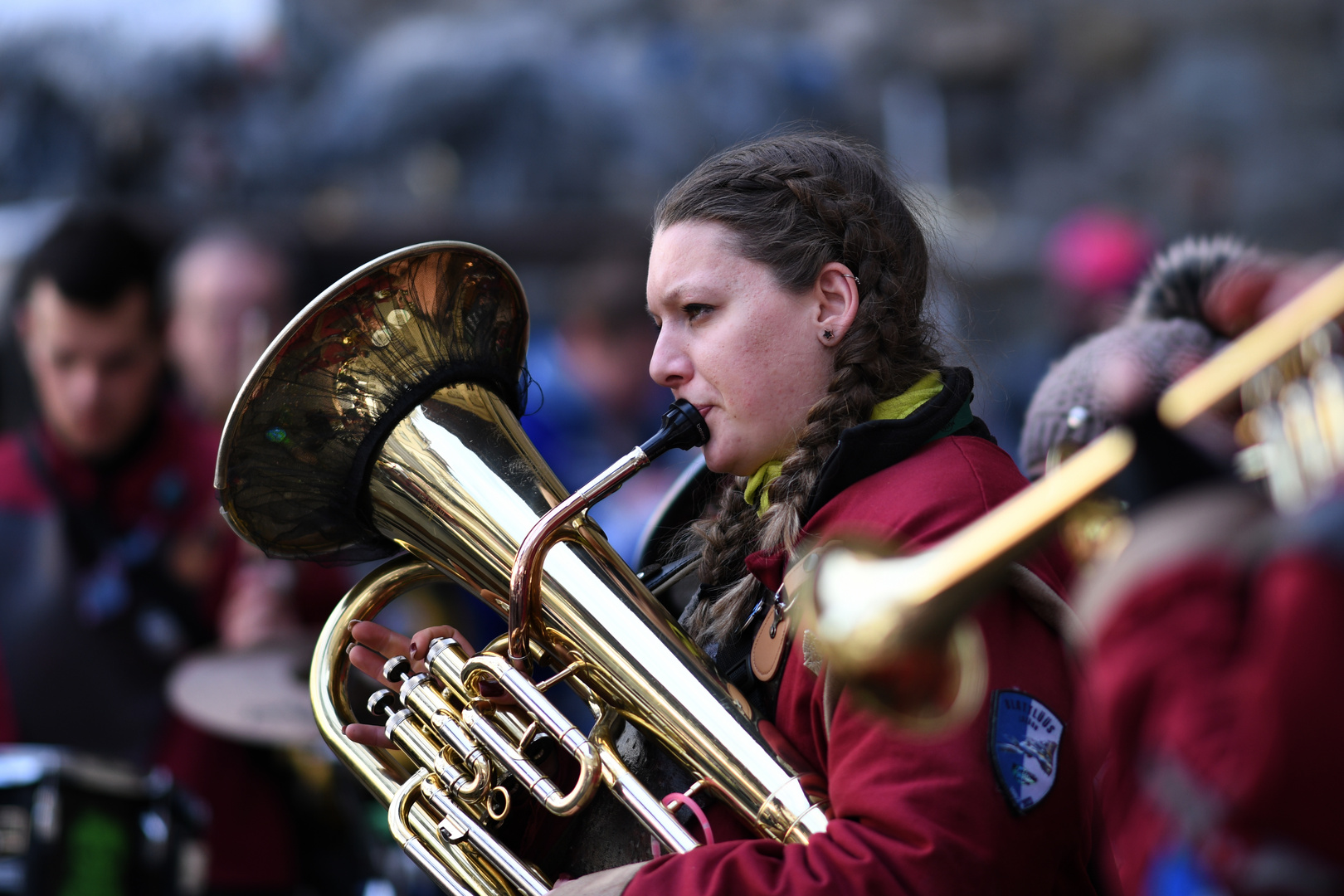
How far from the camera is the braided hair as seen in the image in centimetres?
177

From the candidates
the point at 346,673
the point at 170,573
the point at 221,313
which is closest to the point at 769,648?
the point at 346,673

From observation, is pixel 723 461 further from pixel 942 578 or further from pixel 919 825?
pixel 942 578

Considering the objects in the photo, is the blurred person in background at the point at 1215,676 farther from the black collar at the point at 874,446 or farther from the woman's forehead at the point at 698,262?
the woman's forehead at the point at 698,262

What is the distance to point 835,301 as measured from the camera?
6.07ft

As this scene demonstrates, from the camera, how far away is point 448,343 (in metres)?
2.02

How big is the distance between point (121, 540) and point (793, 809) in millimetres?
2670

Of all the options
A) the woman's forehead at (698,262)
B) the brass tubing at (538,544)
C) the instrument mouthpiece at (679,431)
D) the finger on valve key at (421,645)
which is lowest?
the finger on valve key at (421,645)

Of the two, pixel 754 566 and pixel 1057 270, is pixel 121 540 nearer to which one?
pixel 754 566

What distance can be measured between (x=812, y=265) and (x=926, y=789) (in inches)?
30.2

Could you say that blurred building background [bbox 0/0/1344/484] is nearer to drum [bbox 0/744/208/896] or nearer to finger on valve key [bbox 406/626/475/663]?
drum [bbox 0/744/208/896]

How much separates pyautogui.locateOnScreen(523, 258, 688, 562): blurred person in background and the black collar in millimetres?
2297

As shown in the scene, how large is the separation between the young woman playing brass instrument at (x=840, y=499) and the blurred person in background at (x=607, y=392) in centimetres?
197

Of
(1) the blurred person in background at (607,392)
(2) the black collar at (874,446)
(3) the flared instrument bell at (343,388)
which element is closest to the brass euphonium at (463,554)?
(3) the flared instrument bell at (343,388)

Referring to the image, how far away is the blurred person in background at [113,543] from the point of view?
3418 millimetres
